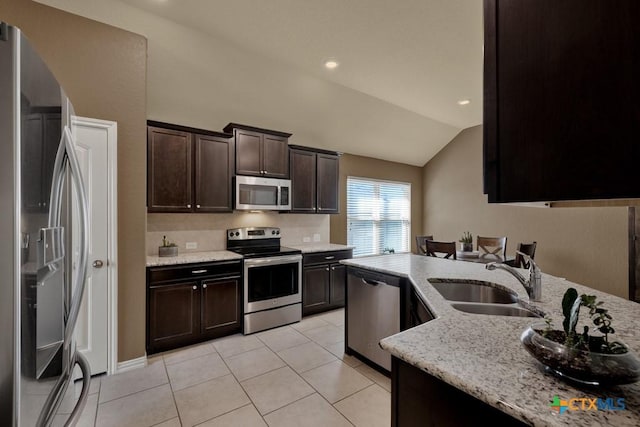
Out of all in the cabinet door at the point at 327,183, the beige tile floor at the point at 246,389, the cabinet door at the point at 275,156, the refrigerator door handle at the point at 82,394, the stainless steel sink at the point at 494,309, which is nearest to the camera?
the refrigerator door handle at the point at 82,394

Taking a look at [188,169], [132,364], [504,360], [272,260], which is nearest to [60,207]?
[504,360]

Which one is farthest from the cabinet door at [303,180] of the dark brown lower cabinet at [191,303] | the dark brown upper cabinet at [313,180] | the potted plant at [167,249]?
the potted plant at [167,249]

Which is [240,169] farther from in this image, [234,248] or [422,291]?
[422,291]

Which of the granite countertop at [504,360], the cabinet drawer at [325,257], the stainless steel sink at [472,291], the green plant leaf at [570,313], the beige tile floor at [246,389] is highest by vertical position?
the green plant leaf at [570,313]

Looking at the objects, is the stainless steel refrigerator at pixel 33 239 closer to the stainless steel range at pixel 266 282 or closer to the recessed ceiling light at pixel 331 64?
the stainless steel range at pixel 266 282

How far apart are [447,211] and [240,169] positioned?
4634 mm

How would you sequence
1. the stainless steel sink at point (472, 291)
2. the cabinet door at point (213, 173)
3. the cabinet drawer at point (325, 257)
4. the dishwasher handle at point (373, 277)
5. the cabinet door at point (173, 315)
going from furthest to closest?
the cabinet drawer at point (325, 257) < the cabinet door at point (213, 173) < the cabinet door at point (173, 315) < the dishwasher handle at point (373, 277) < the stainless steel sink at point (472, 291)

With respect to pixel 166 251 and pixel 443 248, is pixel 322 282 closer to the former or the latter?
pixel 443 248

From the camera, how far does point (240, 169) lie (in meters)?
3.68

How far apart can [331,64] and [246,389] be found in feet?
11.3

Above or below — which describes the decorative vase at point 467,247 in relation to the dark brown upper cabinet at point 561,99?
below

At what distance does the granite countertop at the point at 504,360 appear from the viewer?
68cm

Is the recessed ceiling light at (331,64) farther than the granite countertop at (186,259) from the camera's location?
Yes

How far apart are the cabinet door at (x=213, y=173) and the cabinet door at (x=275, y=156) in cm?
47
